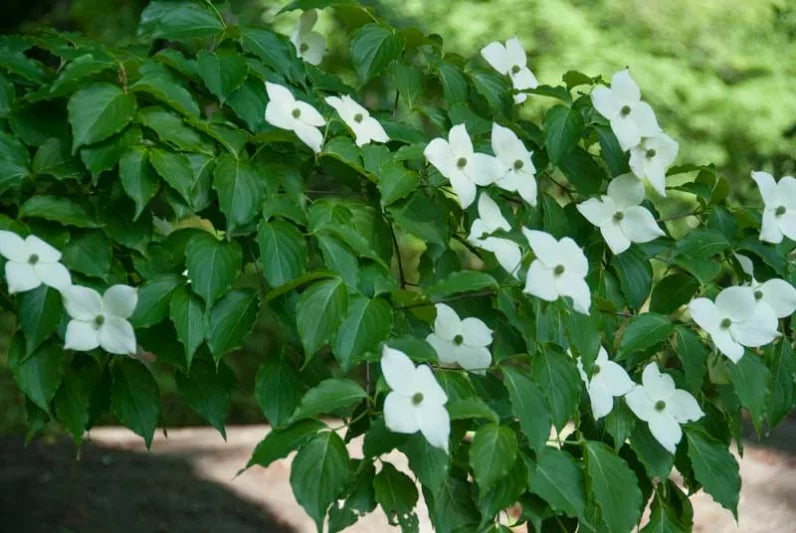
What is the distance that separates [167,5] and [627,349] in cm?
79

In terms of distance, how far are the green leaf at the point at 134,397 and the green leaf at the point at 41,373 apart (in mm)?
85

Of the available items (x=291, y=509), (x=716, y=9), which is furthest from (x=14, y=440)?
(x=716, y=9)

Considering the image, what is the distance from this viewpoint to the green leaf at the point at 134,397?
4.28ft

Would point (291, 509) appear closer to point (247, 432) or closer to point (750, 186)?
point (247, 432)

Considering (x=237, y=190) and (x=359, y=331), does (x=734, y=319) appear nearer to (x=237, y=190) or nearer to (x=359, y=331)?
(x=359, y=331)

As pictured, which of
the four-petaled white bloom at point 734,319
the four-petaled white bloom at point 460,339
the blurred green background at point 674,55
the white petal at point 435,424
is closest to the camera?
the white petal at point 435,424

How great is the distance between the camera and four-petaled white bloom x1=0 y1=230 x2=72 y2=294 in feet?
3.88

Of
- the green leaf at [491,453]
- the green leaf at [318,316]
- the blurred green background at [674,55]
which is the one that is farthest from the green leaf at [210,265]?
the blurred green background at [674,55]

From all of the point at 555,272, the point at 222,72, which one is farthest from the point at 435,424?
the point at 222,72

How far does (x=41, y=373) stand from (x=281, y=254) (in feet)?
0.99

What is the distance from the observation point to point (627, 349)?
4.45ft

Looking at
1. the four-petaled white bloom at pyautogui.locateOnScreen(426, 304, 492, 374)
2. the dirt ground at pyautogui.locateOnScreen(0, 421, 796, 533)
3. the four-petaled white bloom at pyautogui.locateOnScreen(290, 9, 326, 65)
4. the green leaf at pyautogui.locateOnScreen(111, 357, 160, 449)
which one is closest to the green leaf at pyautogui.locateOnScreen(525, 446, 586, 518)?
the four-petaled white bloom at pyautogui.locateOnScreen(426, 304, 492, 374)

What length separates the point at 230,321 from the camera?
4.02ft

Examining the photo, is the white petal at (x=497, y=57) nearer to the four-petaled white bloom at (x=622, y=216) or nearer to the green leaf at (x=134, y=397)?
the four-petaled white bloom at (x=622, y=216)
